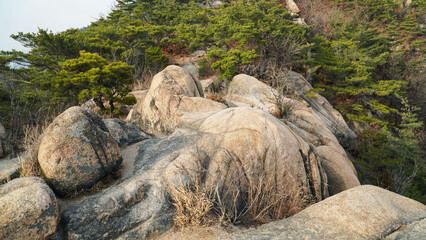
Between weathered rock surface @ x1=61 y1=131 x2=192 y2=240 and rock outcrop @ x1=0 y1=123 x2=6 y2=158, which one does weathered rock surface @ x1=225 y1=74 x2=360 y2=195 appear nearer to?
weathered rock surface @ x1=61 y1=131 x2=192 y2=240

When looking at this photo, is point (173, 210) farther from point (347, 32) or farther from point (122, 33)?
point (347, 32)

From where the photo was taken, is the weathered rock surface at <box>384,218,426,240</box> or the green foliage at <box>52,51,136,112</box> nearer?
the weathered rock surface at <box>384,218,426,240</box>

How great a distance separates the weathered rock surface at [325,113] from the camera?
12461mm

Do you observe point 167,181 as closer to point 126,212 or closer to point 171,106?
point 126,212

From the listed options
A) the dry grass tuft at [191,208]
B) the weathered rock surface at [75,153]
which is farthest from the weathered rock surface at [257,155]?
the weathered rock surface at [75,153]

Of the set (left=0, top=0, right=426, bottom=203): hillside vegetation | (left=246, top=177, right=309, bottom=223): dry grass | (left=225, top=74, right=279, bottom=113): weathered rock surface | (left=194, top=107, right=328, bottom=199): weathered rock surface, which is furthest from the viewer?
(left=225, top=74, right=279, bottom=113): weathered rock surface

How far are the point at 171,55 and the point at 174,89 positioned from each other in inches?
553

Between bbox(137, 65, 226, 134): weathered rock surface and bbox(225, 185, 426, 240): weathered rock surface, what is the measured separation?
398cm

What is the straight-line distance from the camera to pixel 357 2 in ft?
92.2

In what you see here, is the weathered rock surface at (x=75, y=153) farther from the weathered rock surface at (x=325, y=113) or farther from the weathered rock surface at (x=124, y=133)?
the weathered rock surface at (x=325, y=113)

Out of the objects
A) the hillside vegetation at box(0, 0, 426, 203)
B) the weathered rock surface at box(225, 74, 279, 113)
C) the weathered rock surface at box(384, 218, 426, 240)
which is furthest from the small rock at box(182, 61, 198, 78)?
the weathered rock surface at box(384, 218, 426, 240)

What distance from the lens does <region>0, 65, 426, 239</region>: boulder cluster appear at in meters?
3.58

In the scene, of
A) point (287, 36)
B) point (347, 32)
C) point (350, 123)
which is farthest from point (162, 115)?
point (347, 32)

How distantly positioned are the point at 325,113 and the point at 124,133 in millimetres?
11367
